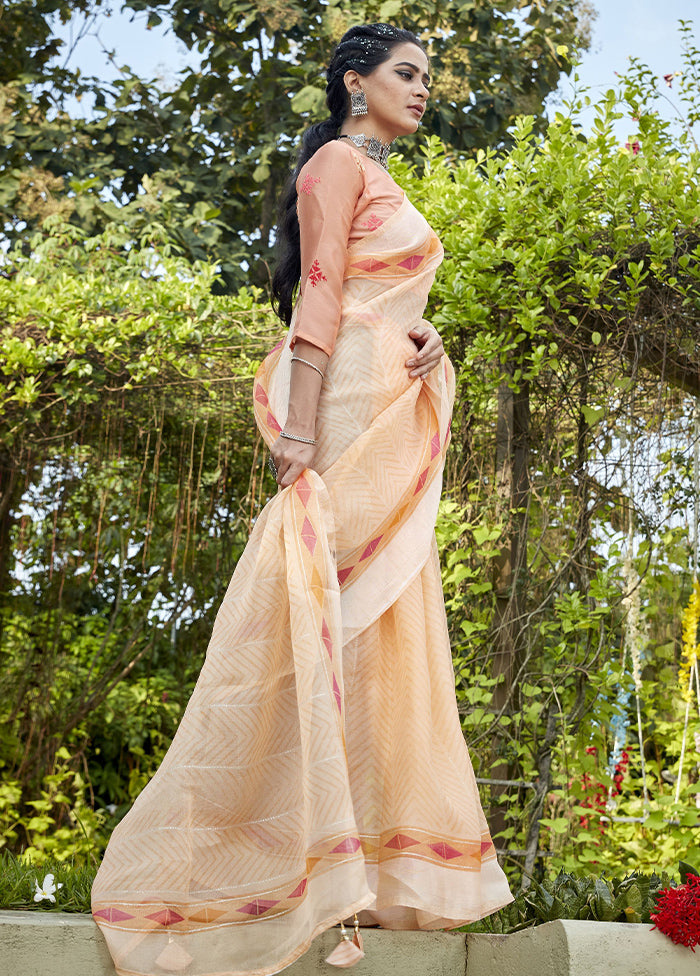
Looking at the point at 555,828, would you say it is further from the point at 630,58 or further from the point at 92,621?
the point at 92,621

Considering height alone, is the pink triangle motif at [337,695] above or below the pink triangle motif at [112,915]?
above

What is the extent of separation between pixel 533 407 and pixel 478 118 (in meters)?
3.94

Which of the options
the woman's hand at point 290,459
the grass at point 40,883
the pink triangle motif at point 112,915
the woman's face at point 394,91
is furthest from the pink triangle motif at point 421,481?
the grass at point 40,883

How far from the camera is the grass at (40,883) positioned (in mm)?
2168

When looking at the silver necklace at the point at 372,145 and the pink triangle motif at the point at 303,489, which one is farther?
the silver necklace at the point at 372,145

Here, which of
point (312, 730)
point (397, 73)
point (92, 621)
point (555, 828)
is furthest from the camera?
point (92, 621)

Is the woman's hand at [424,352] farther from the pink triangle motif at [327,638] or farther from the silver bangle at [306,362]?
the pink triangle motif at [327,638]

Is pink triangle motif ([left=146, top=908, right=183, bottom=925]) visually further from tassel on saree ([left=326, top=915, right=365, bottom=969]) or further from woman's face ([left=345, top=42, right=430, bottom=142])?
woman's face ([left=345, top=42, right=430, bottom=142])

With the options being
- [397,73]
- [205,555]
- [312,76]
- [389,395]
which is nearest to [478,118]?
[312,76]

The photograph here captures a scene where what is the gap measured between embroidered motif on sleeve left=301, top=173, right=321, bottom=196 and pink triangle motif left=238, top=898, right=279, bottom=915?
1395mm

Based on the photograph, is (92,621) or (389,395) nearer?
(389,395)

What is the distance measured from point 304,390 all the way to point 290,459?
0.48 feet

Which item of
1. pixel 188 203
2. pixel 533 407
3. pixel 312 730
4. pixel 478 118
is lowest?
pixel 312 730

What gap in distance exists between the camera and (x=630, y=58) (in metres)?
3.02
